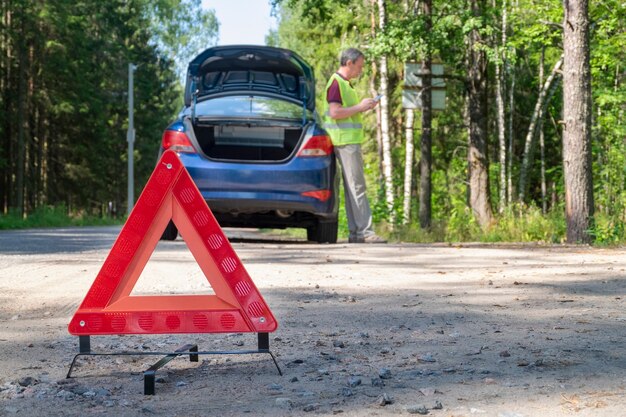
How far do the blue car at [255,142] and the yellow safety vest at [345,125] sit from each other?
15.0 inches

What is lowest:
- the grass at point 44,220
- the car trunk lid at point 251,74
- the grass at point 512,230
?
the grass at point 512,230

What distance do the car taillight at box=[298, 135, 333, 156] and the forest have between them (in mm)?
3933

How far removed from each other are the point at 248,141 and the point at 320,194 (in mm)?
1124

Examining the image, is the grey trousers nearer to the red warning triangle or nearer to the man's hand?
the man's hand

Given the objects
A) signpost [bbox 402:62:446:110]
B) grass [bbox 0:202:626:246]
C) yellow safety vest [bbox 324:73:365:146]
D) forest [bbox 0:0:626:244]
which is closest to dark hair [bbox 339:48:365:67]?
yellow safety vest [bbox 324:73:365:146]

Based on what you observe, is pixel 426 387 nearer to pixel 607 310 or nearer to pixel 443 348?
pixel 443 348

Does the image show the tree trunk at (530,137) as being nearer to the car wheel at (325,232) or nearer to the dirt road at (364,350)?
the car wheel at (325,232)

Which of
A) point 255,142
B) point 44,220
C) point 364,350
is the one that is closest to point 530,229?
point 255,142

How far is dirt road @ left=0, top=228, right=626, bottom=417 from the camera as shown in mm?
3889

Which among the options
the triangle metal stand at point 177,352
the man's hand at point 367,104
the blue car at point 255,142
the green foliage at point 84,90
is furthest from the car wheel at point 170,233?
the green foliage at point 84,90

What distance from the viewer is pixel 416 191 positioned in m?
43.9

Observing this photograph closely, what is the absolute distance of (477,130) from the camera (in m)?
25.8

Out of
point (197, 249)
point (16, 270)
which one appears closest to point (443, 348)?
point (197, 249)

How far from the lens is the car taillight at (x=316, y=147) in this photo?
1227 centimetres
